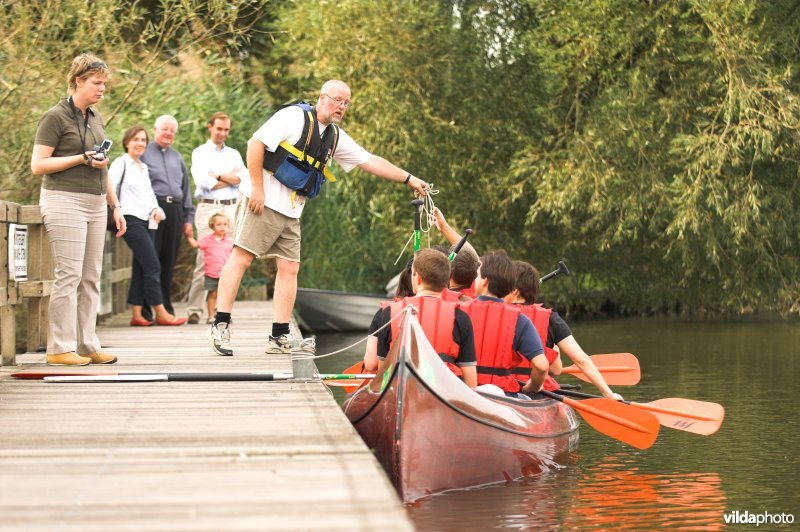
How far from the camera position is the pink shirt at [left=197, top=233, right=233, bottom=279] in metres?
11.7

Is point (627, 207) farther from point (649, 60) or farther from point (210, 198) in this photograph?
point (210, 198)

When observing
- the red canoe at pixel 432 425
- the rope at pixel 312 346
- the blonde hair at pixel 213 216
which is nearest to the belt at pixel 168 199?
the blonde hair at pixel 213 216

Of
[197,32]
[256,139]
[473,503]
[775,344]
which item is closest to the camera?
[473,503]

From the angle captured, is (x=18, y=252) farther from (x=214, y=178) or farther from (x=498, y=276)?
(x=214, y=178)

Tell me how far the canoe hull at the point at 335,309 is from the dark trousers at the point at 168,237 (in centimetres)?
584

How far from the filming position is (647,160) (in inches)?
643

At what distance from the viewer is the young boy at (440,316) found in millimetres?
6457

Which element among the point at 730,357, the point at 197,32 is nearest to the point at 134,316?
the point at 197,32

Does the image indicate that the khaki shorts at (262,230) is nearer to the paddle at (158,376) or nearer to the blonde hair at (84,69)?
the paddle at (158,376)

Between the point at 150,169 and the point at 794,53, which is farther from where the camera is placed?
the point at 794,53

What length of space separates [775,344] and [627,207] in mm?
2453

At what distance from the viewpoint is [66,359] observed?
7.73 metres

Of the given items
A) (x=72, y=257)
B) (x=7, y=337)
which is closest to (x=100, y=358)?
(x=7, y=337)
